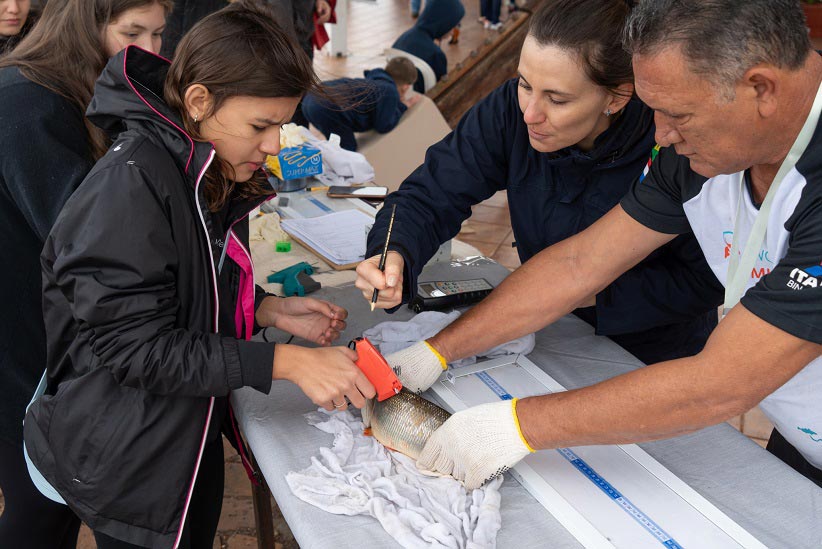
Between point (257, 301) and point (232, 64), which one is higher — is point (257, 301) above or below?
below

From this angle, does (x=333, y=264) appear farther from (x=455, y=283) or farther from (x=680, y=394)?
(x=680, y=394)

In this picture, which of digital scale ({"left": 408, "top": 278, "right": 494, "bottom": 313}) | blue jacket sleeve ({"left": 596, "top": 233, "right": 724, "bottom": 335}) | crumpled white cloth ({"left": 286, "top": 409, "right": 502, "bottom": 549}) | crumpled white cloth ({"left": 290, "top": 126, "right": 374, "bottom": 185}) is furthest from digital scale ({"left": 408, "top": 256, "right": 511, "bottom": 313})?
crumpled white cloth ({"left": 290, "top": 126, "right": 374, "bottom": 185})

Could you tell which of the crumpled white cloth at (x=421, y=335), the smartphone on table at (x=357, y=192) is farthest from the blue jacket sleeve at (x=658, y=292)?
the smartphone on table at (x=357, y=192)

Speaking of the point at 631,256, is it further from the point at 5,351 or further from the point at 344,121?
the point at 344,121

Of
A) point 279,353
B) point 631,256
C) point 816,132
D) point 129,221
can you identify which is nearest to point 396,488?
point 279,353

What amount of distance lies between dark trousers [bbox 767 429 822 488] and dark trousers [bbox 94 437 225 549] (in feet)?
4.08

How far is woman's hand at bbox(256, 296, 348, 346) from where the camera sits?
1.69m

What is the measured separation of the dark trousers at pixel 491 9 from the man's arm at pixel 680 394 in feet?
31.3

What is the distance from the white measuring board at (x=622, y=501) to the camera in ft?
3.90

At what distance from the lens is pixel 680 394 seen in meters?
1.21

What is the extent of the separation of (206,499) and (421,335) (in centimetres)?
62

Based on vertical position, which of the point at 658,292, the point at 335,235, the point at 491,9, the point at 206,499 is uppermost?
the point at 491,9

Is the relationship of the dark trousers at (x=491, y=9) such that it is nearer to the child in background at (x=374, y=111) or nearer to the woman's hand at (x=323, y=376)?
the child in background at (x=374, y=111)

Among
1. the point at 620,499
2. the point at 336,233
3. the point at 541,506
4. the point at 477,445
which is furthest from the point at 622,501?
the point at 336,233
